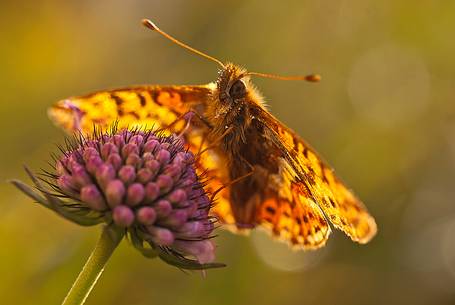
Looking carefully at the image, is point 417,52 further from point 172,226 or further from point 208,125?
point 172,226

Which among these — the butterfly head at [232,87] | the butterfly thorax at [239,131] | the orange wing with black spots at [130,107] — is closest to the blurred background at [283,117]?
the orange wing with black spots at [130,107]

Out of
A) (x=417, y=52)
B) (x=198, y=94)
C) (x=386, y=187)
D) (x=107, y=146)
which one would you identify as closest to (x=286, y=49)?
(x=417, y=52)

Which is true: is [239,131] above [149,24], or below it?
below

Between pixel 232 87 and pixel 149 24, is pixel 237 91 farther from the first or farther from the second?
pixel 149 24

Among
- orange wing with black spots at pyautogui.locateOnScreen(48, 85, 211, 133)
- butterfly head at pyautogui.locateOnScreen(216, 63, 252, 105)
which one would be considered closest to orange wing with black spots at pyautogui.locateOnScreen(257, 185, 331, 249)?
butterfly head at pyautogui.locateOnScreen(216, 63, 252, 105)

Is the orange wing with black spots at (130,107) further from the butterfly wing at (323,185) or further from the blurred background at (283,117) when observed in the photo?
the blurred background at (283,117)

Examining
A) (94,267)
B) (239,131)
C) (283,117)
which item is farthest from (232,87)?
(283,117)
